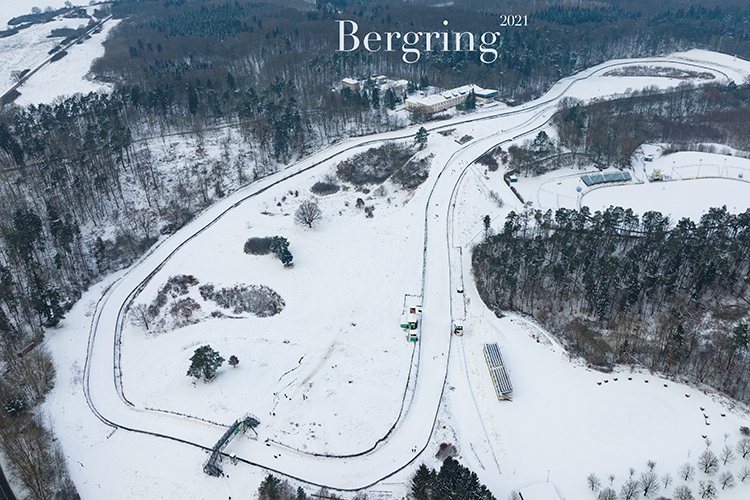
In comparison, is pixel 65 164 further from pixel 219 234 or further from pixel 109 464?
pixel 109 464

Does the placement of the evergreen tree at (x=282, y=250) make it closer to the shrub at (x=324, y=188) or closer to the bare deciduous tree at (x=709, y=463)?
the shrub at (x=324, y=188)

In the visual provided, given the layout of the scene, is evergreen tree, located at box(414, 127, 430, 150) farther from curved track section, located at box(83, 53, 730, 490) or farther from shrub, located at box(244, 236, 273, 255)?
shrub, located at box(244, 236, 273, 255)

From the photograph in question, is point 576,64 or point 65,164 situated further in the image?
point 576,64

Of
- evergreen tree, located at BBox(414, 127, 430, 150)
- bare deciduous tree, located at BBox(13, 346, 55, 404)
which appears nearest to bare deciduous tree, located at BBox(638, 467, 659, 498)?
bare deciduous tree, located at BBox(13, 346, 55, 404)

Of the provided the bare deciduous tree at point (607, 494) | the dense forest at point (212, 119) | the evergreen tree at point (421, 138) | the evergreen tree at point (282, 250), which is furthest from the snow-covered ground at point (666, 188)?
the bare deciduous tree at point (607, 494)

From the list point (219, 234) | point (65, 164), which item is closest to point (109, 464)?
point (219, 234)

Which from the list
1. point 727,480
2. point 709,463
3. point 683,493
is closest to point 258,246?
point 683,493

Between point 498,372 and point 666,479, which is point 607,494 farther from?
point 498,372
